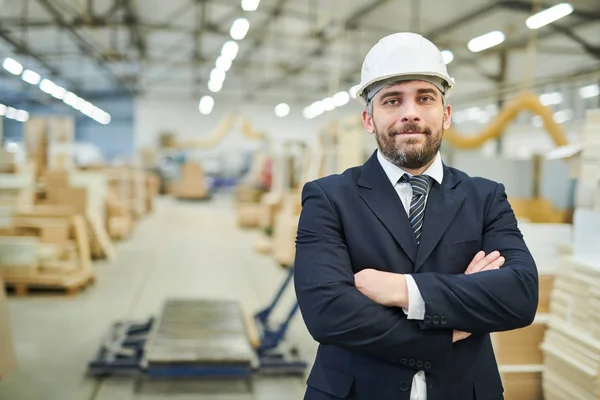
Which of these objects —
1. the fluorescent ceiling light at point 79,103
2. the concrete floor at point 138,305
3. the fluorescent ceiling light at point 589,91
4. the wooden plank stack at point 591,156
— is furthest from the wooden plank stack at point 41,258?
the fluorescent ceiling light at point 589,91

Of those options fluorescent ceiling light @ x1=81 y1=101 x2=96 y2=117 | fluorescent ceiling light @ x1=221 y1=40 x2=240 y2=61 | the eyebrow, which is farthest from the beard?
fluorescent ceiling light @ x1=81 y1=101 x2=96 y2=117

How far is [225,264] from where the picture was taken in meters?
10.4

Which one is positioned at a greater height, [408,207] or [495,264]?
[408,207]

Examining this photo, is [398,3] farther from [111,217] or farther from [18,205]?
[18,205]

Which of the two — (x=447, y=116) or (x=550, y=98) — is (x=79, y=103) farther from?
(x=447, y=116)

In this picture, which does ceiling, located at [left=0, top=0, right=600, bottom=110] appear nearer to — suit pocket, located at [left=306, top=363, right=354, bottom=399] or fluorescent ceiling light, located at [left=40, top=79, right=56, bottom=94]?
fluorescent ceiling light, located at [left=40, top=79, right=56, bottom=94]

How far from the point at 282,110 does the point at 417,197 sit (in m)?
27.9

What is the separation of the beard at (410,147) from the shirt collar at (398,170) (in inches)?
1.1

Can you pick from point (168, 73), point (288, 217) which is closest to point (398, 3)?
point (288, 217)

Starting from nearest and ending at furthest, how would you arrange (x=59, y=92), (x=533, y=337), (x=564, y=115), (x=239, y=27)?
(x=533, y=337)
(x=239, y=27)
(x=59, y=92)
(x=564, y=115)

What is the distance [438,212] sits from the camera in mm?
1871

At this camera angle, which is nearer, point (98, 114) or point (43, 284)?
point (43, 284)

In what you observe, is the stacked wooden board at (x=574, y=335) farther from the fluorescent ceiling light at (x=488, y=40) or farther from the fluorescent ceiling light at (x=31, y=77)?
the fluorescent ceiling light at (x=31, y=77)

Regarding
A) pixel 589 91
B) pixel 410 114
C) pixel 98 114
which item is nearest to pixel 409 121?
pixel 410 114
